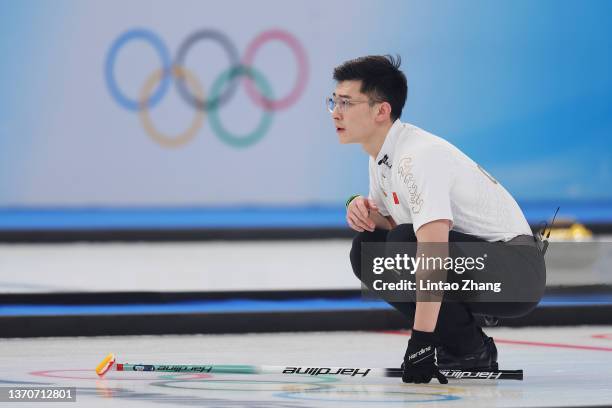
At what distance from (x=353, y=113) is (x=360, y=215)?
26 cm

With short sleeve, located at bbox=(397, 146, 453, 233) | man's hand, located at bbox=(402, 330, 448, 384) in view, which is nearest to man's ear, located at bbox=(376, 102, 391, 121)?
short sleeve, located at bbox=(397, 146, 453, 233)

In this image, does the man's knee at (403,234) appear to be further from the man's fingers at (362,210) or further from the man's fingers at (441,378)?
the man's fingers at (441,378)

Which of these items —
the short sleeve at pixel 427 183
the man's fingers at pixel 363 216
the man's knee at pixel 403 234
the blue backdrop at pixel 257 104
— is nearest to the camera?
the short sleeve at pixel 427 183

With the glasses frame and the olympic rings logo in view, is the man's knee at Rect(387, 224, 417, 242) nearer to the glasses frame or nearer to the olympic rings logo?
the glasses frame

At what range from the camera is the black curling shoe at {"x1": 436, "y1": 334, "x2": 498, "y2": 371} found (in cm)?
269

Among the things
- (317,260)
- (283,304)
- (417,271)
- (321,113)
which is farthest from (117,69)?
(417,271)

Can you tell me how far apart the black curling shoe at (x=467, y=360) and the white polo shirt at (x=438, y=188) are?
10.5 inches

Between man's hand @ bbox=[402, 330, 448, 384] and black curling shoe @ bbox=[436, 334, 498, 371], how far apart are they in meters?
0.13

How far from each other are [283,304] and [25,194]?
4.61 metres

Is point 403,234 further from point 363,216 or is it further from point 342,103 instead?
point 342,103

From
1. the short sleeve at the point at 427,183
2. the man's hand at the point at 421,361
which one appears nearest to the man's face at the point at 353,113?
the short sleeve at the point at 427,183

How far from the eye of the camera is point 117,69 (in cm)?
839

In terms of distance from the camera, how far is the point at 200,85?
8484 millimetres

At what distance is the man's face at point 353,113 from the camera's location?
2672 millimetres
